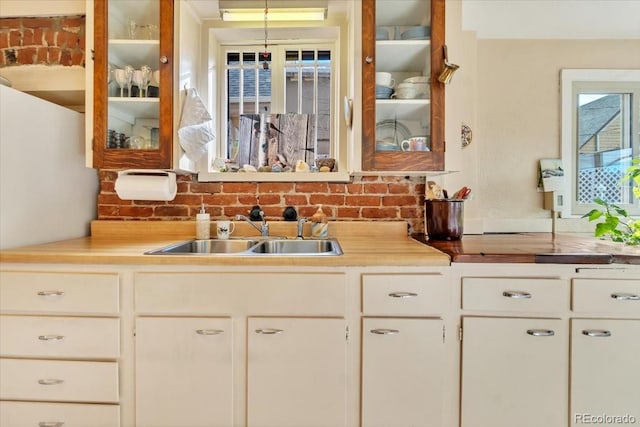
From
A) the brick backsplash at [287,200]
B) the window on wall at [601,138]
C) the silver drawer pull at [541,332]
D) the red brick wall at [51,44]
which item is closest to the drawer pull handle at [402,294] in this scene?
the silver drawer pull at [541,332]

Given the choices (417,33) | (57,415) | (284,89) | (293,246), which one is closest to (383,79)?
(417,33)

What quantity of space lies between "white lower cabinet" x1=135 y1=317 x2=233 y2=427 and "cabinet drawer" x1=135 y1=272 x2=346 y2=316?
5 centimetres

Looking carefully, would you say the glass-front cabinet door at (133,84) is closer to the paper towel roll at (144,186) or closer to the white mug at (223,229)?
the paper towel roll at (144,186)

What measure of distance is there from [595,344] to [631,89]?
166cm

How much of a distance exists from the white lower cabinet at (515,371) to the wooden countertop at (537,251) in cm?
23

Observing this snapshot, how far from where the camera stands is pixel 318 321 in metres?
1.32

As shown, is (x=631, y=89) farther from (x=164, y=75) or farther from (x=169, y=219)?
(x=169, y=219)

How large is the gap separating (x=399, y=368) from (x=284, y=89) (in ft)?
5.32

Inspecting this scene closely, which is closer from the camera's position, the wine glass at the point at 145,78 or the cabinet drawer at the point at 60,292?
the cabinet drawer at the point at 60,292

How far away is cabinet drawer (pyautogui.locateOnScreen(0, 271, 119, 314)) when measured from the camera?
1.33 metres

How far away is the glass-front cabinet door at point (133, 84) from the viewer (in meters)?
1.70

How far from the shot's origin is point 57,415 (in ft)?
4.42

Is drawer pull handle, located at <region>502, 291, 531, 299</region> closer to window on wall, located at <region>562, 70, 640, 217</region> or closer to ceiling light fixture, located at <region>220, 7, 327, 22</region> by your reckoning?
window on wall, located at <region>562, 70, 640, 217</region>

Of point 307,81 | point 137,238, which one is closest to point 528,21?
point 307,81
